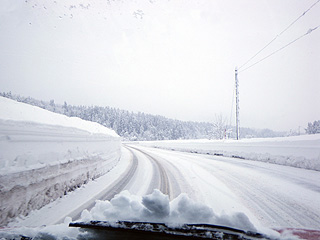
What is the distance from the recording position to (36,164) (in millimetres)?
3402

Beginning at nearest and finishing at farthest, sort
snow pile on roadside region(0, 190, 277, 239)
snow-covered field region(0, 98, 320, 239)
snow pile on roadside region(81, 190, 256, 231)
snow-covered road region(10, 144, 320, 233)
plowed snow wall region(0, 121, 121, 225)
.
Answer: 1. snow pile on roadside region(0, 190, 277, 239)
2. snow pile on roadside region(81, 190, 256, 231)
3. snow-covered field region(0, 98, 320, 239)
4. plowed snow wall region(0, 121, 121, 225)
5. snow-covered road region(10, 144, 320, 233)

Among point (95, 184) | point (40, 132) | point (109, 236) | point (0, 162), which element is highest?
point (40, 132)

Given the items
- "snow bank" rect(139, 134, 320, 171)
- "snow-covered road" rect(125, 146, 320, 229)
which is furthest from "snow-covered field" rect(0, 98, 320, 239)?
"snow bank" rect(139, 134, 320, 171)

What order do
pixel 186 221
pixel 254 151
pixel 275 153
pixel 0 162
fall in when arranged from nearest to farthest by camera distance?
1. pixel 186 221
2. pixel 0 162
3. pixel 275 153
4. pixel 254 151

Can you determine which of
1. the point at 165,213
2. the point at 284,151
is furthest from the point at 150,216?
the point at 284,151

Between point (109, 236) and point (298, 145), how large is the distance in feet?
33.1

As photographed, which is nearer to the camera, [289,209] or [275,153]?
[289,209]

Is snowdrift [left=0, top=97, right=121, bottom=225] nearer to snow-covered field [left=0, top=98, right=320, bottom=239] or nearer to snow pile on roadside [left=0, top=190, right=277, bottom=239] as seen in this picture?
snow-covered field [left=0, top=98, right=320, bottom=239]

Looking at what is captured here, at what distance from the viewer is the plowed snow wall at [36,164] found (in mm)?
2787

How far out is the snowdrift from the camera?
2.80 meters

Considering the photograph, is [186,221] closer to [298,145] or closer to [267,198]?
[267,198]

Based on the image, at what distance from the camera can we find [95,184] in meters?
5.69

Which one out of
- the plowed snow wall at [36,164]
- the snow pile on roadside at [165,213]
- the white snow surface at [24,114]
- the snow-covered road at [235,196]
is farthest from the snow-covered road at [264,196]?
the white snow surface at [24,114]

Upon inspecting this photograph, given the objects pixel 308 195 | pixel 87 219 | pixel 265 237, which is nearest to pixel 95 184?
pixel 87 219
